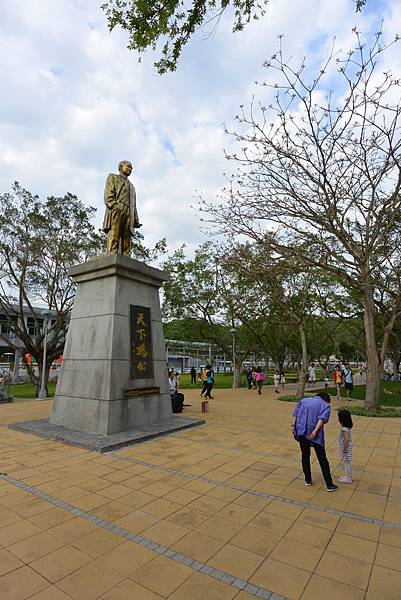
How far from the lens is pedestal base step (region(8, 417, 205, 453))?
269 inches

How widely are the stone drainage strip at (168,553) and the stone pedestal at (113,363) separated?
2700mm

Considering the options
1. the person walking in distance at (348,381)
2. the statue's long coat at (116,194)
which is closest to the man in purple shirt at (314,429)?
the statue's long coat at (116,194)

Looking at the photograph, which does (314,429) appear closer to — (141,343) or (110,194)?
(141,343)

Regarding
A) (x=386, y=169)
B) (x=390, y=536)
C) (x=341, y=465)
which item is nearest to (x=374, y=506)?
(x=390, y=536)

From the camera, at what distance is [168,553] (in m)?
3.30

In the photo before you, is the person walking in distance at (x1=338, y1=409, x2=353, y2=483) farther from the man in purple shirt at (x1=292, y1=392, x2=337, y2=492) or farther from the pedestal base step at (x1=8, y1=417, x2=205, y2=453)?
the pedestal base step at (x1=8, y1=417, x2=205, y2=453)

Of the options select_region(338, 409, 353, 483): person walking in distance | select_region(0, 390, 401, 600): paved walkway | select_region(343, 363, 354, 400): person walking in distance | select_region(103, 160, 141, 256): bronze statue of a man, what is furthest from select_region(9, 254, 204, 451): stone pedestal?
select_region(343, 363, 354, 400): person walking in distance

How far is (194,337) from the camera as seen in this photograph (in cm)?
2775

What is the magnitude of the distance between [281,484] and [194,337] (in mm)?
22703

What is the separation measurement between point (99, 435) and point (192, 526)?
4.19 m

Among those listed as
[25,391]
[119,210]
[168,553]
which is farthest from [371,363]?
[25,391]

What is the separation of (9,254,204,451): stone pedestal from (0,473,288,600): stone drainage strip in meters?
2.70

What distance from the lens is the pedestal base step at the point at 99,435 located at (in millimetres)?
6834

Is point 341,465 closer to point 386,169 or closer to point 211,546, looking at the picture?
A: point 211,546
